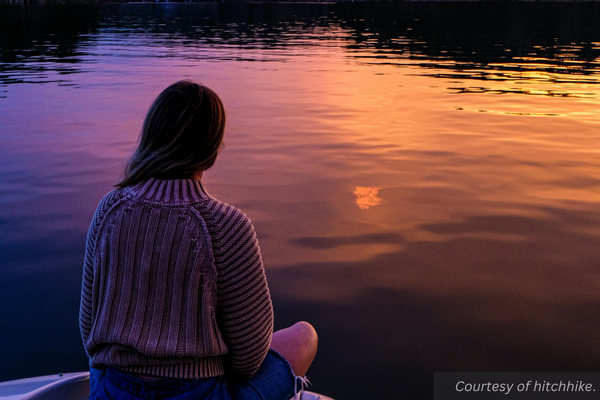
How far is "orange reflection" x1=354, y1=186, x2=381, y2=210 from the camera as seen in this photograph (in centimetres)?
721

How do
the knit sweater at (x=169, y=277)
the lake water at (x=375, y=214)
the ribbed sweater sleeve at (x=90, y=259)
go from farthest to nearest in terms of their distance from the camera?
the lake water at (x=375, y=214) < the ribbed sweater sleeve at (x=90, y=259) < the knit sweater at (x=169, y=277)

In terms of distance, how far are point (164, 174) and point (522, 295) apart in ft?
12.4

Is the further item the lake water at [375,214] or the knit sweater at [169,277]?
the lake water at [375,214]

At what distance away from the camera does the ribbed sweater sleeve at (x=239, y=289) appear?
219 centimetres

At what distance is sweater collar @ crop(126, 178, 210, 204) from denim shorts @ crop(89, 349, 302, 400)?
0.72 metres

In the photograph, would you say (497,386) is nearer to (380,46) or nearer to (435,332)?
(435,332)

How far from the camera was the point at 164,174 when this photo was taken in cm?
228

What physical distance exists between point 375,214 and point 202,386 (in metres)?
4.81

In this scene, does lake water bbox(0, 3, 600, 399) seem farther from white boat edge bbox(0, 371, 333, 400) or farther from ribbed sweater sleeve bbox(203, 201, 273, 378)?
ribbed sweater sleeve bbox(203, 201, 273, 378)

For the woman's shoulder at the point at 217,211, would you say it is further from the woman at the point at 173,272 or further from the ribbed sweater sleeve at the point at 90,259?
the ribbed sweater sleeve at the point at 90,259

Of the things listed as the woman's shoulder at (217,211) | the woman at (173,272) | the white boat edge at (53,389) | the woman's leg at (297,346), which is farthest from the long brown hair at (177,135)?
the white boat edge at (53,389)

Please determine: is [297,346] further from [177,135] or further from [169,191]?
[177,135]

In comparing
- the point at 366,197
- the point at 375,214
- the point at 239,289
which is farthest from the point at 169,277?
the point at 366,197

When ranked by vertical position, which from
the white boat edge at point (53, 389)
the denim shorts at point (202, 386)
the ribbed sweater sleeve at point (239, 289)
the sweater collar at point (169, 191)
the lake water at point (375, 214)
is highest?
the sweater collar at point (169, 191)
